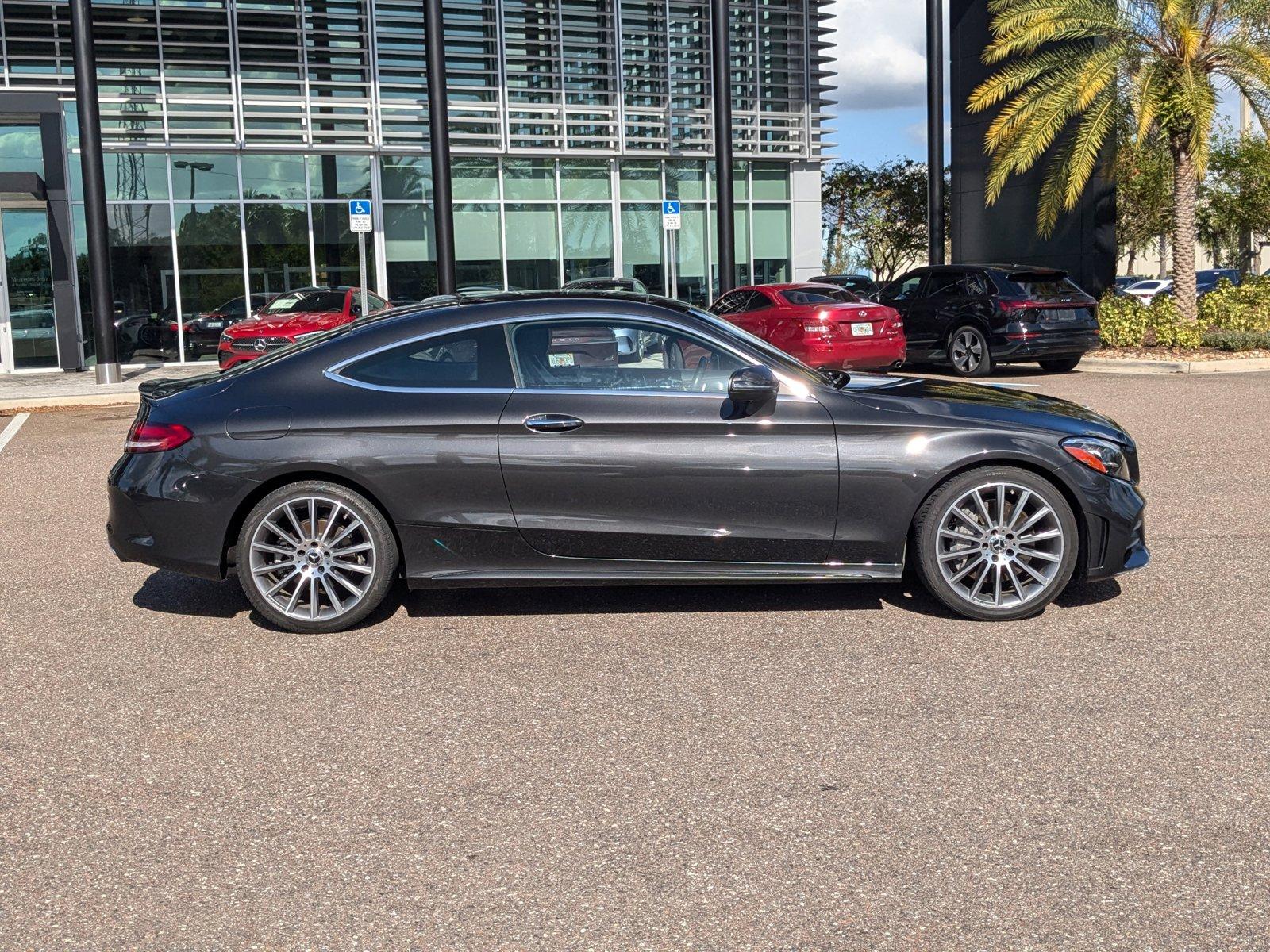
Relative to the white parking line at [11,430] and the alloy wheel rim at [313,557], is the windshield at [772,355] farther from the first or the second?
the white parking line at [11,430]

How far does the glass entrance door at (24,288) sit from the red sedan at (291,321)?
684 cm

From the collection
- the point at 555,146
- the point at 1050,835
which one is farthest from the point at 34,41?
the point at 1050,835

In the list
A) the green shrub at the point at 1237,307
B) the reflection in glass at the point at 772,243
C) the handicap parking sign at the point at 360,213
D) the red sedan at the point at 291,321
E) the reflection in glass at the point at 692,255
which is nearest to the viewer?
the red sedan at the point at 291,321

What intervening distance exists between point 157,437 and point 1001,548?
12.8 ft

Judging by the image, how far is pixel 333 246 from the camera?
2811cm

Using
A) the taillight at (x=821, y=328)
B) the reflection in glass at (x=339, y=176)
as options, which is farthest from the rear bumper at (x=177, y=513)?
the reflection in glass at (x=339, y=176)

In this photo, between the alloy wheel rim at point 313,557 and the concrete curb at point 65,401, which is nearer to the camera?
the alloy wheel rim at point 313,557

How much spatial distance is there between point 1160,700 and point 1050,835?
4.59 feet

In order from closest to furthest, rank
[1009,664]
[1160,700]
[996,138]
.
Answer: [1160,700], [1009,664], [996,138]

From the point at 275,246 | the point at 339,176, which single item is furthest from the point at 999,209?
the point at 275,246

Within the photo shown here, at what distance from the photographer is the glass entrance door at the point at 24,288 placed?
1032 inches

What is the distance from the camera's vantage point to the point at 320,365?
21.6ft

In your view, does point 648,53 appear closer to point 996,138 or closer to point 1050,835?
point 996,138

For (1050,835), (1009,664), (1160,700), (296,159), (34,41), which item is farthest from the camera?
(296,159)
